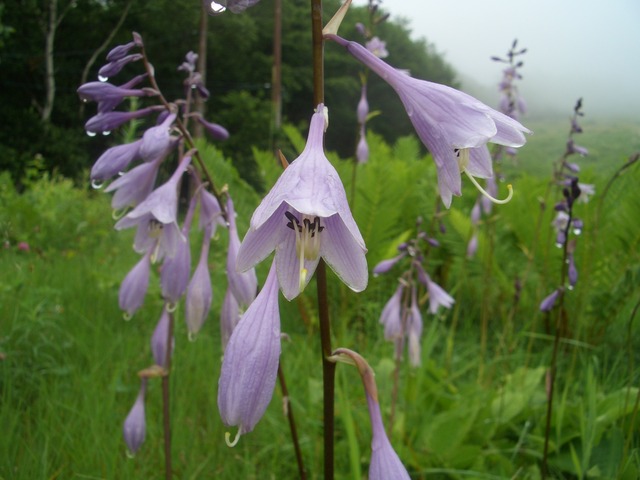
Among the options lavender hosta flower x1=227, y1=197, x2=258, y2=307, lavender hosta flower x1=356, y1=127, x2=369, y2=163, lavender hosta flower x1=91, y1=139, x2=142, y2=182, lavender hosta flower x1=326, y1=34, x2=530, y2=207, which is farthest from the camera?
lavender hosta flower x1=356, y1=127, x2=369, y2=163

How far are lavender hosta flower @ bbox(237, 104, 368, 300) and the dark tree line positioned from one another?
11.9 m

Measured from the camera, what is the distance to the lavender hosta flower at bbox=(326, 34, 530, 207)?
0.90 meters

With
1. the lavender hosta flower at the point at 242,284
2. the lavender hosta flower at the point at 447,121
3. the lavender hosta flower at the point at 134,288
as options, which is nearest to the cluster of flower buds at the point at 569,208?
the lavender hosta flower at the point at 447,121

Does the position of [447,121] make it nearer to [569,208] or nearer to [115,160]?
[115,160]

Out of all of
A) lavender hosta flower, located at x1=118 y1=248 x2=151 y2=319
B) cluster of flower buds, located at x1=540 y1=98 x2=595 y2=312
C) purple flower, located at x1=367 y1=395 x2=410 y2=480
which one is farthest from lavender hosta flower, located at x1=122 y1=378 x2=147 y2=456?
cluster of flower buds, located at x1=540 y1=98 x2=595 y2=312

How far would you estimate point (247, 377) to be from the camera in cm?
84

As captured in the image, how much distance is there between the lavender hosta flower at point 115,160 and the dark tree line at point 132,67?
11160 millimetres

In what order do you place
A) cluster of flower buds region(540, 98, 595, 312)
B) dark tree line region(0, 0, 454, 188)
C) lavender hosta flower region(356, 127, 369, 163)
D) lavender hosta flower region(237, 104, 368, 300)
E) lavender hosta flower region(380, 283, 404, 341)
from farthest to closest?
dark tree line region(0, 0, 454, 188) < lavender hosta flower region(356, 127, 369, 163) < lavender hosta flower region(380, 283, 404, 341) < cluster of flower buds region(540, 98, 595, 312) < lavender hosta flower region(237, 104, 368, 300)

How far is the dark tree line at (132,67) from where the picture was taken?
14.8 metres

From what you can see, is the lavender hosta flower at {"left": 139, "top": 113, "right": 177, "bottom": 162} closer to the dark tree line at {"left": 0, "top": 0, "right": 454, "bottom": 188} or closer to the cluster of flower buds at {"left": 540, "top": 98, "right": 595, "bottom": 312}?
the cluster of flower buds at {"left": 540, "top": 98, "right": 595, "bottom": 312}

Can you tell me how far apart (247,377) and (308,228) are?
0.27m

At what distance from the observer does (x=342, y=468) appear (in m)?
2.17

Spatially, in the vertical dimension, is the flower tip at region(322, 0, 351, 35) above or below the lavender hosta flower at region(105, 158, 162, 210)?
above

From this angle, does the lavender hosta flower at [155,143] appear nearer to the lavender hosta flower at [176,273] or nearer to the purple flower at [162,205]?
the purple flower at [162,205]
